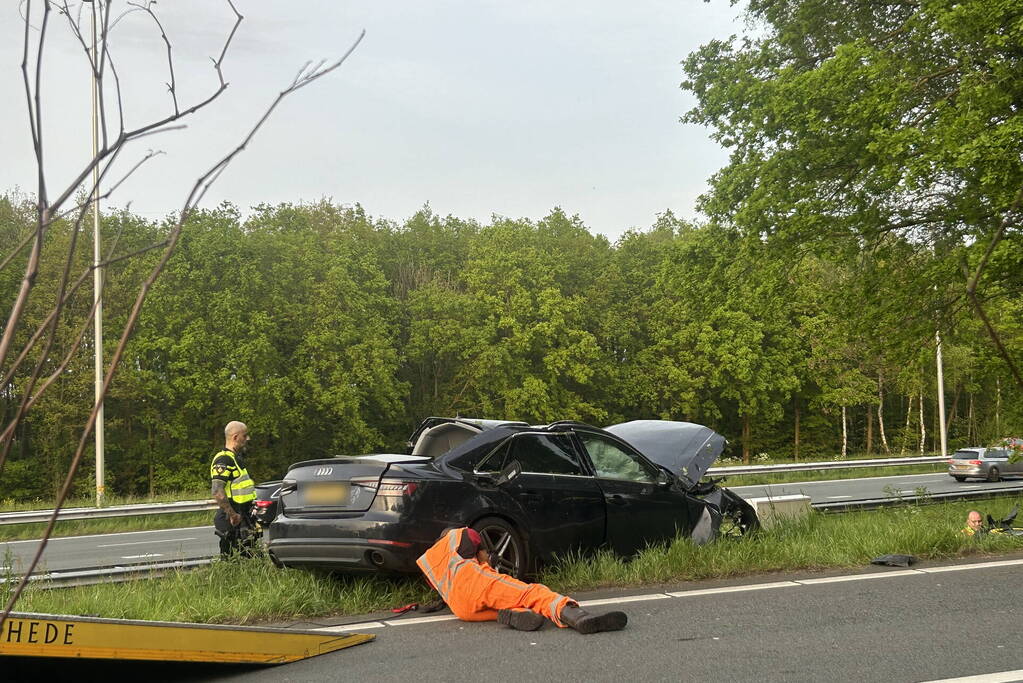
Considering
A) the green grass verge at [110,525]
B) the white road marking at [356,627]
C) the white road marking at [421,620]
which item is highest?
the white road marking at [421,620]

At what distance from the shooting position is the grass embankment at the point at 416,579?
302 inches

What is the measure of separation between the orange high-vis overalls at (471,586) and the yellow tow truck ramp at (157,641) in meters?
0.87

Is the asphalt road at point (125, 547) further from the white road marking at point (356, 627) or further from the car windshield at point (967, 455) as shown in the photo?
the car windshield at point (967, 455)

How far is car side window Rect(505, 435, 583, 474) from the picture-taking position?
884 centimetres

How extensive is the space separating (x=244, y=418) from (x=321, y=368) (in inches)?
199

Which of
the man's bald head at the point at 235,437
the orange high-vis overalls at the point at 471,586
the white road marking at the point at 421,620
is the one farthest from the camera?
the man's bald head at the point at 235,437

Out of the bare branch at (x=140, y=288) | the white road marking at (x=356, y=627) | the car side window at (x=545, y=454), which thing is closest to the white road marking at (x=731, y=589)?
the car side window at (x=545, y=454)

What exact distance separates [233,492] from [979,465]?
88.0ft

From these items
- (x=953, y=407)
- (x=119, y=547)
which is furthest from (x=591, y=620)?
(x=953, y=407)

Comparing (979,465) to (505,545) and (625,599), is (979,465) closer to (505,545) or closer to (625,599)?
(625,599)

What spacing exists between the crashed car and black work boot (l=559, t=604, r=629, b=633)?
1.29 m

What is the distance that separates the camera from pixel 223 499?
994 cm

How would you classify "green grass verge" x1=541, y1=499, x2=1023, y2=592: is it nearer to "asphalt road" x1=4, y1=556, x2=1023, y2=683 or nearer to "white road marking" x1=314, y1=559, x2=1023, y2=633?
"white road marking" x1=314, y1=559, x2=1023, y2=633

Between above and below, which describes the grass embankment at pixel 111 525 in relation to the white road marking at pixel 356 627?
below
